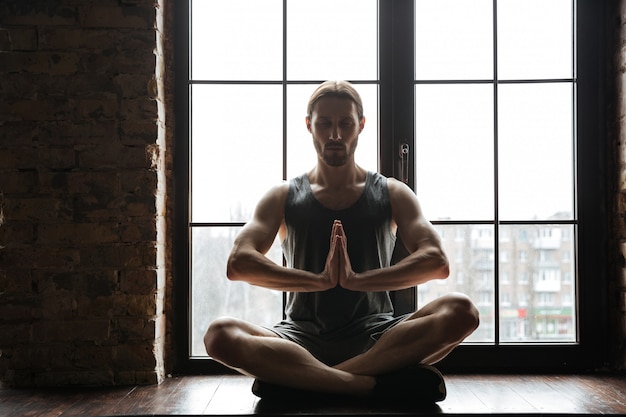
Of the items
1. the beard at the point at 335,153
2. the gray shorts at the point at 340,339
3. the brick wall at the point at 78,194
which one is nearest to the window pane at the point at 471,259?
the gray shorts at the point at 340,339

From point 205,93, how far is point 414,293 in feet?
4.67

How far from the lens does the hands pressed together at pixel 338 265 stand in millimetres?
2709

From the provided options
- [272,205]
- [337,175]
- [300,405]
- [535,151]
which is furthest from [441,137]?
[300,405]

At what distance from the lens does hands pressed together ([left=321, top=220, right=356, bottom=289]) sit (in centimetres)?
271

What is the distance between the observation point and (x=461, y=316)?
8.54 feet

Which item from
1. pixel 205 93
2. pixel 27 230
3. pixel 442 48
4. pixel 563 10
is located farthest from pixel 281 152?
pixel 563 10

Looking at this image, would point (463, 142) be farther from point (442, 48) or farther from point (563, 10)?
point (563, 10)

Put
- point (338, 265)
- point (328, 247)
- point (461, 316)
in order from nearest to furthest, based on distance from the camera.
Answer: point (461, 316)
point (338, 265)
point (328, 247)

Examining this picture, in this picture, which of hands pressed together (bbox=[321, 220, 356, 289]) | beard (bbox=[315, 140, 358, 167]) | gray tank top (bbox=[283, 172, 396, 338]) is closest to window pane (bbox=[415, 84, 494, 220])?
gray tank top (bbox=[283, 172, 396, 338])

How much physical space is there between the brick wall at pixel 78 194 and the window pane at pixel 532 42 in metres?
1.70

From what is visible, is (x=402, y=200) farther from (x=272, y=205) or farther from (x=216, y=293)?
(x=216, y=293)

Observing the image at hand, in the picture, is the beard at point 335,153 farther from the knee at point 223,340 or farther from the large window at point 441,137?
the knee at point 223,340

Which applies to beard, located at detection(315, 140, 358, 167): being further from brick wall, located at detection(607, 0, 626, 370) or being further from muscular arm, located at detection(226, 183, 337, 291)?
brick wall, located at detection(607, 0, 626, 370)

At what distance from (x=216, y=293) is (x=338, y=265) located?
2.99ft
